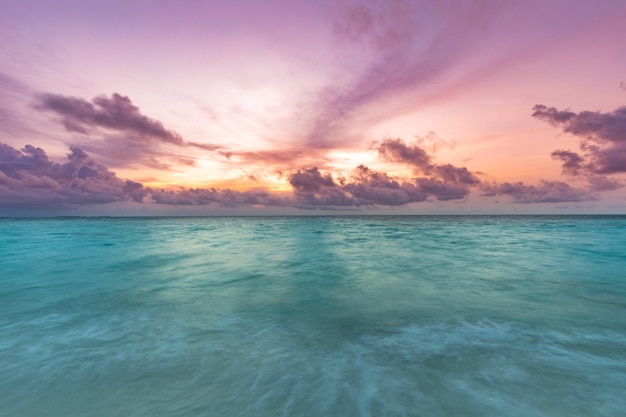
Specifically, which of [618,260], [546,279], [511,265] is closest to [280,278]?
[546,279]

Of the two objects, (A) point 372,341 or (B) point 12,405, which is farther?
(A) point 372,341

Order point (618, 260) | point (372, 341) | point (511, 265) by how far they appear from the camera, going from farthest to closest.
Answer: point (618, 260)
point (511, 265)
point (372, 341)

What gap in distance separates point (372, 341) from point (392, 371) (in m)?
1.27

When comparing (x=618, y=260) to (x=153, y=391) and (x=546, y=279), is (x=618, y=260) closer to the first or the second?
(x=546, y=279)

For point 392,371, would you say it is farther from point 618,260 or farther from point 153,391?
point 618,260

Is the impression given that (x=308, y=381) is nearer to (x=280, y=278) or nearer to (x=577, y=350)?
(x=577, y=350)

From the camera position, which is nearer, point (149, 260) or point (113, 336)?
point (113, 336)

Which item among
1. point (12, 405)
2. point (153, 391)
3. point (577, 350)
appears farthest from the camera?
point (577, 350)

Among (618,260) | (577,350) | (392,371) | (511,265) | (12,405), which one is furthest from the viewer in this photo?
(618,260)

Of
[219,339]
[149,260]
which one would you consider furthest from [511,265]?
[149,260]

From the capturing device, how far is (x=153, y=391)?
434 centimetres

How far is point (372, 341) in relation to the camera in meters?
6.13

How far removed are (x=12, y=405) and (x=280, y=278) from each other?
9.66 meters

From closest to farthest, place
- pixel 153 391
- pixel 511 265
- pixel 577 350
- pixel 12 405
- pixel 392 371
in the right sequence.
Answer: pixel 12 405 → pixel 153 391 → pixel 392 371 → pixel 577 350 → pixel 511 265
